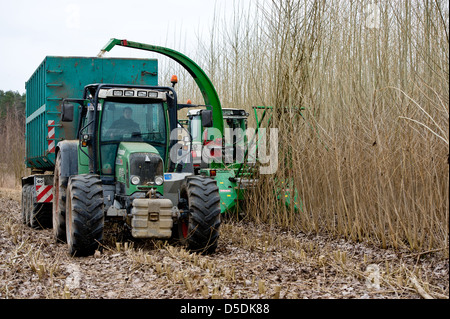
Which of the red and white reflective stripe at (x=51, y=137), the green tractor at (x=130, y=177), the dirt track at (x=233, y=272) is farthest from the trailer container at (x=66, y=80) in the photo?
the dirt track at (x=233, y=272)

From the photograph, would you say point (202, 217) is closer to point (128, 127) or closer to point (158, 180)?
point (158, 180)

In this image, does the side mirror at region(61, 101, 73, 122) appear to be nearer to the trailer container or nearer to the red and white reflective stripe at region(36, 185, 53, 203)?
the trailer container

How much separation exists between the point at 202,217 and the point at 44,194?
391 centimetres

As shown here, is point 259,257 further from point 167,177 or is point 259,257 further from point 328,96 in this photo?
point 328,96

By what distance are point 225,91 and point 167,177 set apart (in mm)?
9236

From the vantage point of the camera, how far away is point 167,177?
696 cm

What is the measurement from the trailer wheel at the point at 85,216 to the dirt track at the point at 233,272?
0.49 ft

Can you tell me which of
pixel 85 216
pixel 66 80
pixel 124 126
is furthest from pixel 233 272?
pixel 66 80

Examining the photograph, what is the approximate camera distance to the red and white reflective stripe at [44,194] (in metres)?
9.20

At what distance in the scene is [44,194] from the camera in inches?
365

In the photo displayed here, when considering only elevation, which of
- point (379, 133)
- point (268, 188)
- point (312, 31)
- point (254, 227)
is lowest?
point (254, 227)

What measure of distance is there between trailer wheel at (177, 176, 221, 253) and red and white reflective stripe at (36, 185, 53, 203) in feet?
11.7
